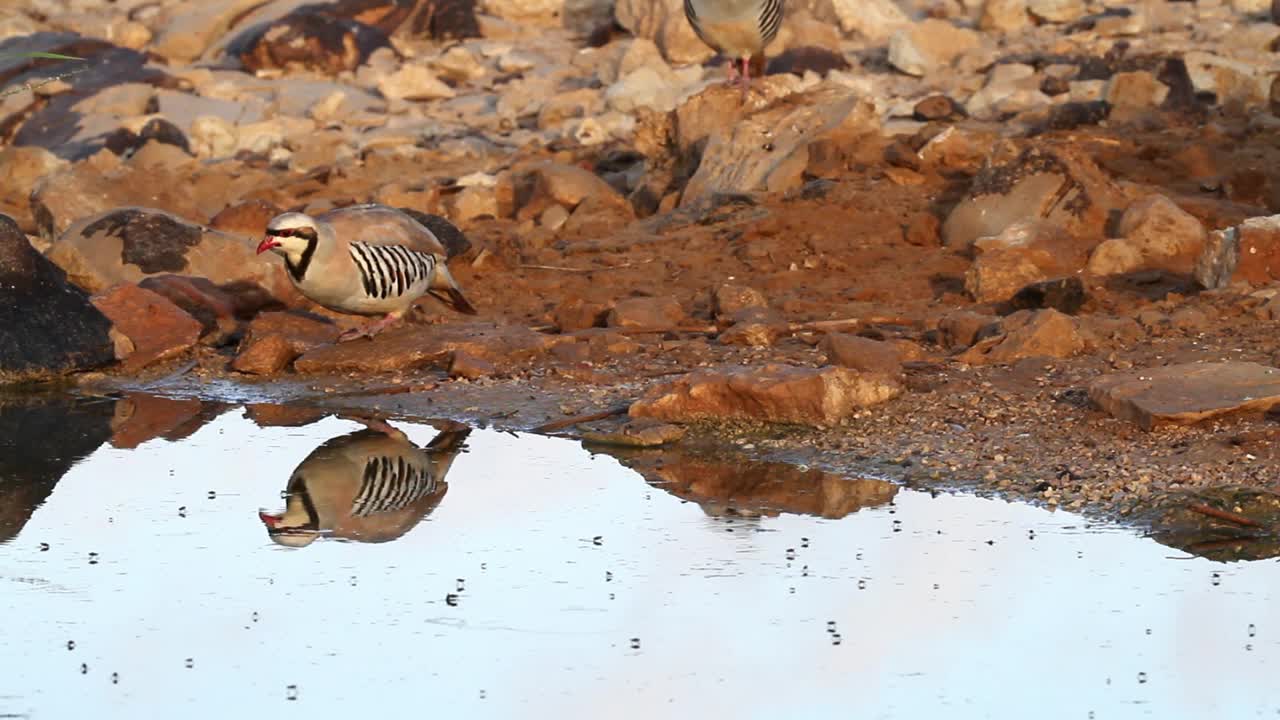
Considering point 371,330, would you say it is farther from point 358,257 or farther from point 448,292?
point 448,292

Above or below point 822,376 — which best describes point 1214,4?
below

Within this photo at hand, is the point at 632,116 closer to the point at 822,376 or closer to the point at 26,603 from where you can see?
the point at 822,376

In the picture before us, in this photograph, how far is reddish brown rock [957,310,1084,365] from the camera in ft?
25.9

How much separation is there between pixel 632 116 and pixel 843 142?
2856mm

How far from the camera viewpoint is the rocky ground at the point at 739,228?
7.12m

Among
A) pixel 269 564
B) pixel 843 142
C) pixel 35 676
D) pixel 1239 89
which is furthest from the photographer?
pixel 1239 89

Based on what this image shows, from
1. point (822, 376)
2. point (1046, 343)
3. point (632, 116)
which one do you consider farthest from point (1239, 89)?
point (822, 376)

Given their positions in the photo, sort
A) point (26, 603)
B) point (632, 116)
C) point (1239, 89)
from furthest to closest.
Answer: point (632, 116), point (1239, 89), point (26, 603)

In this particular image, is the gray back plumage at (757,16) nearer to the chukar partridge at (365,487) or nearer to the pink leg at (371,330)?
the pink leg at (371,330)

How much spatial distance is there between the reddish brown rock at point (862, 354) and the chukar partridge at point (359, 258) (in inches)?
76.1

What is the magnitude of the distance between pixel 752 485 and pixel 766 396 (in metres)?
0.59

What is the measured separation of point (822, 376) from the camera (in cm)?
716

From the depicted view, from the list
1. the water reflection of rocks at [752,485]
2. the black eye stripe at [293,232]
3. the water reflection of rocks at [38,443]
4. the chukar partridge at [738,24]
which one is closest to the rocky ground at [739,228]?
the water reflection of rocks at [752,485]

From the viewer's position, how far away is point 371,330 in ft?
28.7
